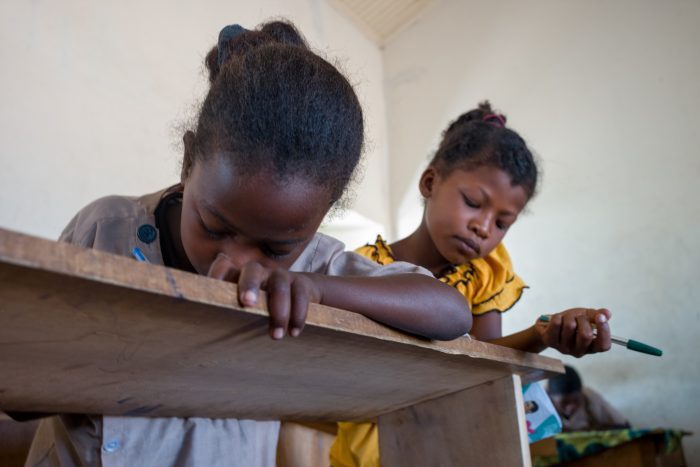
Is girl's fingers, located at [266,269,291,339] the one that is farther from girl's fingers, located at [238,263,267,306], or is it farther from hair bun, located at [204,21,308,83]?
hair bun, located at [204,21,308,83]

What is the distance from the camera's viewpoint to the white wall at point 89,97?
71.6 inches

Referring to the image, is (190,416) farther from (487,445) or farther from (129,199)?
(487,445)

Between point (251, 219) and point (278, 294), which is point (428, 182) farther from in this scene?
point (278, 294)

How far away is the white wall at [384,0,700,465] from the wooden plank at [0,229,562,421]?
1822 mm

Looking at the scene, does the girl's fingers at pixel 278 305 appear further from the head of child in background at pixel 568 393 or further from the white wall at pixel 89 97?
the head of child in background at pixel 568 393

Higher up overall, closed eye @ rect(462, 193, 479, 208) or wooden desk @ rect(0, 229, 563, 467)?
closed eye @ rect(462, 193, 479, 208)

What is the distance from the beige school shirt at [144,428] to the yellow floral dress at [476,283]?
346 millimetres

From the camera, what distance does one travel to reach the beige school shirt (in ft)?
2.82

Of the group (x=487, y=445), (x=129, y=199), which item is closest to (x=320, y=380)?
(x=487, y=445)

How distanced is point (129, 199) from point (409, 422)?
613 mm

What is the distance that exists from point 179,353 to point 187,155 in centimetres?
44

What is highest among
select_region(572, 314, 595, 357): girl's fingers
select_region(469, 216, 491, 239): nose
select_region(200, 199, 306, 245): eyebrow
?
select_region(469, 216, 491, 239): nose

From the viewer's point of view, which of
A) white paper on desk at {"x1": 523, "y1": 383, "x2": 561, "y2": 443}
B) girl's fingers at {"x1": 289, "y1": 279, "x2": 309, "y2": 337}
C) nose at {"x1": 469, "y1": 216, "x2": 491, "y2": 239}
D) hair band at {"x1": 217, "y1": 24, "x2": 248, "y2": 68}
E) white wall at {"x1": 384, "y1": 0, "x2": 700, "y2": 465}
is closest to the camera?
girl's fingers at {"x1": 289, "y1": 279, "x2": 309, "y2": 337}

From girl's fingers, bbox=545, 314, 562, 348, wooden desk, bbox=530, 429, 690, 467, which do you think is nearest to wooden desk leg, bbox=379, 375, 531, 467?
girl's fingers, bbox=545, 314, 562, 348
